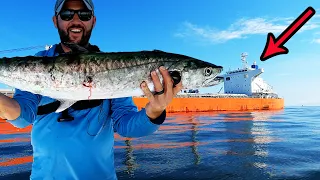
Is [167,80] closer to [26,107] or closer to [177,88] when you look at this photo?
[177,88]

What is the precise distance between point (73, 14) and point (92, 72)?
618 mm

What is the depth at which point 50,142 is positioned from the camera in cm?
228

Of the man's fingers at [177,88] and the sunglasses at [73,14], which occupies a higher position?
the sunglasses at [73,14]

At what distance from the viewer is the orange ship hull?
3512cm

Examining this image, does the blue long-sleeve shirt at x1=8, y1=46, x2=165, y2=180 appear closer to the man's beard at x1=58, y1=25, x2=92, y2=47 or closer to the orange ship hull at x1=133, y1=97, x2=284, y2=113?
the man's beard at x1=58, y1=25, x2=92, y2=47

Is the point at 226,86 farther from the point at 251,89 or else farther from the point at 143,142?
the point at 143,142

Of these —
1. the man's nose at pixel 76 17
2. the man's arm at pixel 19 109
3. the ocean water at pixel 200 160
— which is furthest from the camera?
the ocean water at pixel 200 160

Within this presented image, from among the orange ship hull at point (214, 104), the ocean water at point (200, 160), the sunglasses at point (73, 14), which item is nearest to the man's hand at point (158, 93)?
the sunglasses at point (73, 14)

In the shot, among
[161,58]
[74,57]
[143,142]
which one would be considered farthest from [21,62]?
[143,142]

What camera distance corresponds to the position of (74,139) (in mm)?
2285

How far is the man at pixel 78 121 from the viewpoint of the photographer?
2.27 metres

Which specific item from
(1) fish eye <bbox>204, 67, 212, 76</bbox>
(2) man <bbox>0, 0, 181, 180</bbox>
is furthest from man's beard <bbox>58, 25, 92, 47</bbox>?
(1) fish eye <bbox>204, 67, 212, 76</bbox>

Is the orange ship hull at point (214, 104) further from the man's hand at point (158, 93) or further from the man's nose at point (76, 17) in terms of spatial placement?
the man's hand at point (158, 93)

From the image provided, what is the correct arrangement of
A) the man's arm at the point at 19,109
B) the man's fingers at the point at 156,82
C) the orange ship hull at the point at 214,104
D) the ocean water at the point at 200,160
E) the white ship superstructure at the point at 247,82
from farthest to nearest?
the white ship superstructure at the point at 247,82, the orange ship hull at the point at 214,104, the ocean water at the point at 200,160, the man's fingers at the point at 156,82, the man's arm at the point at 19,109
